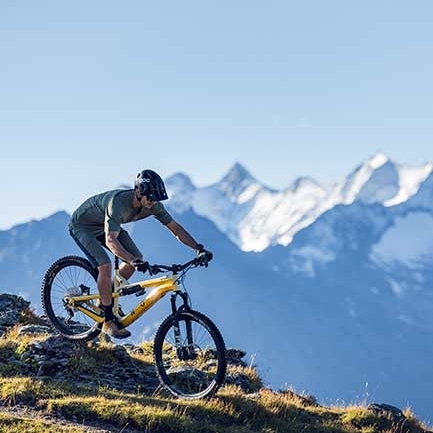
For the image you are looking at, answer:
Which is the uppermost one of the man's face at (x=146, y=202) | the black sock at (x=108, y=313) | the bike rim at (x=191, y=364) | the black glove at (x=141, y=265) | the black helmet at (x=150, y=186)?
the black helmet at (x=150, y=186)

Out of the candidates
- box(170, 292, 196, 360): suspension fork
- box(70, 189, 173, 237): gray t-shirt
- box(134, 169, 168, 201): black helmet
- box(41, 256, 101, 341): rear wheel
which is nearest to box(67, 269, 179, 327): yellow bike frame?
box(41, 256, 101, 341): rear wheel

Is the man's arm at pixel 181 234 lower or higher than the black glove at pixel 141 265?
higher

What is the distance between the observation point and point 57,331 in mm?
16656

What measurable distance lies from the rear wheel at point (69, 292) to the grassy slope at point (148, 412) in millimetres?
850

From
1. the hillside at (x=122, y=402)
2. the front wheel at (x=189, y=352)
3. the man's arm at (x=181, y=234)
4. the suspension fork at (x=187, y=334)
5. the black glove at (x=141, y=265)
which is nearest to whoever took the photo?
the hillside at (x=122, y=402)

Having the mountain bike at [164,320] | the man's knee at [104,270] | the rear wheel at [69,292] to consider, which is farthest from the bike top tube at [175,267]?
the rear wheel at [69,292]

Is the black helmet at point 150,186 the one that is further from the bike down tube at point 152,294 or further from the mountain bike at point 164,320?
the bike down tube at point 152,294

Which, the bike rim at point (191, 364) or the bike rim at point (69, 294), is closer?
the bike rim at point (191, 364)

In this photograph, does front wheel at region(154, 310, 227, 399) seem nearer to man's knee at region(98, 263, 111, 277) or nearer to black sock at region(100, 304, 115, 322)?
black sock at region(100, 304, 115, 322)

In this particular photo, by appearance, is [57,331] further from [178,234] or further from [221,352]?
[221,352]

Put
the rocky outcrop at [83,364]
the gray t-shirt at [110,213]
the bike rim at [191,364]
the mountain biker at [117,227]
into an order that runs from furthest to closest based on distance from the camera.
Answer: the rocky outcrop at [83,364]
the gray t-shirt at [110,213]
the mountain biker at [117,227]
the bike rim at [191,364]

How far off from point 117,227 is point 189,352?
2570 mm

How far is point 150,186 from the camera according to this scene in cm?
1436

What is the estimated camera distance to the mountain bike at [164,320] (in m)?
14.0
